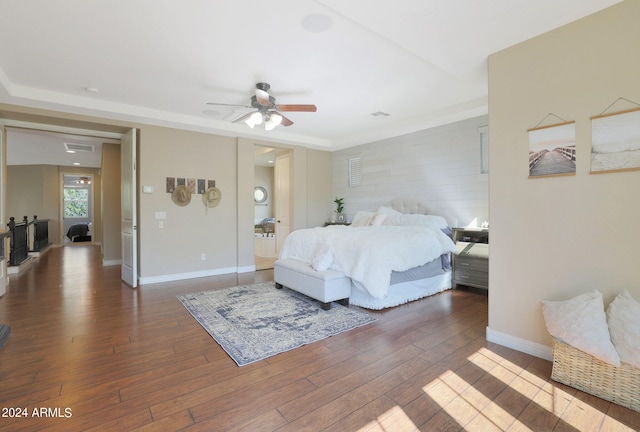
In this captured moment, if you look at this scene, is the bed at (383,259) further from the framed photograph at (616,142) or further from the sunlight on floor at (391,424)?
the framed photograph at (616,142)

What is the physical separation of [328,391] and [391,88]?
358 cm

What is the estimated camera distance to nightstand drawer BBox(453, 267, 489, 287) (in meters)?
4.15

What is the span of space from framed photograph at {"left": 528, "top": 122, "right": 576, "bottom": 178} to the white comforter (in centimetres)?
169

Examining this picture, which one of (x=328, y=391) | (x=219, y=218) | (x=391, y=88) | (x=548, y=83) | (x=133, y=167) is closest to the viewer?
(x=328, y=391)

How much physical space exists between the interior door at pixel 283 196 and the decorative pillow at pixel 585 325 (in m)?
5.39

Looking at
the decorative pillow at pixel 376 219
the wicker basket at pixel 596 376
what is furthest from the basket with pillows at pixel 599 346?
the decorative pillow at pixel 376 219

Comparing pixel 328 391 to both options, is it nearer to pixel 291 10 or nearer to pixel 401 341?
pixel 401 341

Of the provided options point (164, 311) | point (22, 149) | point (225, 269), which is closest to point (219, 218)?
point (225, 269)

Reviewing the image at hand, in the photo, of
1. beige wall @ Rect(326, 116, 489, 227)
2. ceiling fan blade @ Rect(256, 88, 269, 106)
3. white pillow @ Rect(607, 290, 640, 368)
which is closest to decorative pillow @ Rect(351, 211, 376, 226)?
beige wall @ Rect(326, 116, 489, 227)

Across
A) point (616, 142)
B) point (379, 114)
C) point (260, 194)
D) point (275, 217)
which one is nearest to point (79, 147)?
point (275, 217)

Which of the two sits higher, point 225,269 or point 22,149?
point 22,149

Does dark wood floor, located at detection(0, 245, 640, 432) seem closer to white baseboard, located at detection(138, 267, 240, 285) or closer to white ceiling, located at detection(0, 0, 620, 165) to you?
white baseboard, located at detection(138, 267, 240, 285)

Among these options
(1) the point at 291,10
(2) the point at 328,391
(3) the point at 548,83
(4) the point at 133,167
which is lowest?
(2) the point at 328,391

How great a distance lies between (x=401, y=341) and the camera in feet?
9.11
